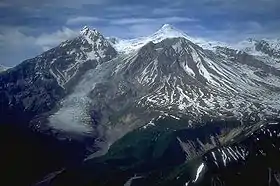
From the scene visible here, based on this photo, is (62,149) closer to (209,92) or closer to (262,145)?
(262,145)

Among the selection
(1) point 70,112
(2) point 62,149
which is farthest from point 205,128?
(1) point 70,112

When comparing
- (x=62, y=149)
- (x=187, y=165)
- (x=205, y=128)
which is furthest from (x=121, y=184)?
(x=205, y=128)

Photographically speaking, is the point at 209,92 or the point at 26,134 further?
the point at 209,92

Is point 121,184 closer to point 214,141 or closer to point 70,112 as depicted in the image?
point 214,141

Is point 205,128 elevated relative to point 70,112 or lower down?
lower down

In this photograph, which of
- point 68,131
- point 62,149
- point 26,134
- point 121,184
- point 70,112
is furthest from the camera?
point 70,112

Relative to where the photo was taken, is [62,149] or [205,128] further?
[205,128]

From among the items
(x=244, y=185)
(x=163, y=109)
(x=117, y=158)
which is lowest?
(x=244, y=185)

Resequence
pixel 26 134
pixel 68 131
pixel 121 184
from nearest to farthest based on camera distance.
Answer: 1. pixel 121 184
2. pixel 26 134
3. pixel 68 131

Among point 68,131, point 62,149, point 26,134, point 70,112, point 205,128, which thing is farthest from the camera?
point 70,112
